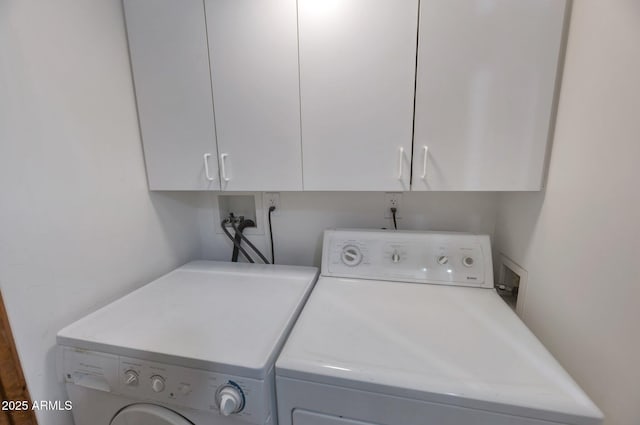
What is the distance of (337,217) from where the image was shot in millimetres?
1475

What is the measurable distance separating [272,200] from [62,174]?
84cm

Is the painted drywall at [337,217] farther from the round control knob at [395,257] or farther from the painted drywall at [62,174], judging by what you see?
the painted drywall at [62,174]

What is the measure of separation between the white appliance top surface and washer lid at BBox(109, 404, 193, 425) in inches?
6.8

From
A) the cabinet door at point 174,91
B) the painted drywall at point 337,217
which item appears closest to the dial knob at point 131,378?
the cabinet door at point 174,91

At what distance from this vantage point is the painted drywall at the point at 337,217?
1.35m

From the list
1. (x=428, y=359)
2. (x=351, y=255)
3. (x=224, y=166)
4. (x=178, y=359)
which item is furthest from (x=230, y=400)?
(x=224, y=166)

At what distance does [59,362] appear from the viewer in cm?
91

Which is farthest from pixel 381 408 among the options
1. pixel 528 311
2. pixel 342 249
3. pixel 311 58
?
pixel 311 58

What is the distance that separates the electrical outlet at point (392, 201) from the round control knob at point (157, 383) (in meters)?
1.12

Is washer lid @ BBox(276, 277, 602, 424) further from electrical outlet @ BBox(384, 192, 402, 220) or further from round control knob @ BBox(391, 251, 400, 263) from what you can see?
electrical outlet @ BBox(384, 192, 402, 220)

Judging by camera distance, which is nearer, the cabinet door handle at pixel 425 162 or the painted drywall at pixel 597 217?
the painted drywall at pixel 597 217

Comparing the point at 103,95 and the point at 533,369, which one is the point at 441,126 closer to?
the point at 533,369

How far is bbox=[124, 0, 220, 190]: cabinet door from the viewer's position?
1107mm

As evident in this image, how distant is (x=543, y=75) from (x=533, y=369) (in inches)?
35.2
